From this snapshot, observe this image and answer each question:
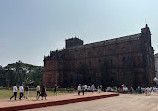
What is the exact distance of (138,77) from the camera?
1756 inches

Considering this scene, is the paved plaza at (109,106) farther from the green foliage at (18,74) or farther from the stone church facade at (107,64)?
the green foliage at (18,74)

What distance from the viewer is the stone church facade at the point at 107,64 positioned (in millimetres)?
45188

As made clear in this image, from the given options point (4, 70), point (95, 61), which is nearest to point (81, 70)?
point (95, 61)

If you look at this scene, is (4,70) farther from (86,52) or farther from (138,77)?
(138,77)

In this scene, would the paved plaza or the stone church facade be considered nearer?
the paved plaza

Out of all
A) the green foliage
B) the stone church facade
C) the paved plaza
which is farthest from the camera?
the green foliage

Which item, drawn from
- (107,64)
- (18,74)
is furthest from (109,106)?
(18,74)

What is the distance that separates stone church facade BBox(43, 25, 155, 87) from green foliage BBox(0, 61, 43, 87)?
2061 cm

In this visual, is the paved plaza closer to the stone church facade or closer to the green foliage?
the stone church facade

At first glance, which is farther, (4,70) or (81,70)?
(4,70)

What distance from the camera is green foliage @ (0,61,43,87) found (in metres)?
75.0

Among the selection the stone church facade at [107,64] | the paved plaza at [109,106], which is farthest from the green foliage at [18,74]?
the paved plaza at [109,106]

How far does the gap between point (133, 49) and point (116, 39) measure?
23.7 ft

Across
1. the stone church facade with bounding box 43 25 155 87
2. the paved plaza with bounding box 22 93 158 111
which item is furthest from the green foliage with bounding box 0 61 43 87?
A: the paved plaza with bounding box 22 93 158 111
